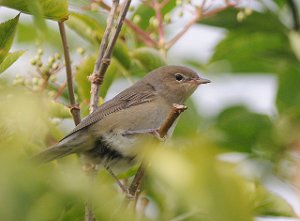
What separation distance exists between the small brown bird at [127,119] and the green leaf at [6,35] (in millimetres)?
917

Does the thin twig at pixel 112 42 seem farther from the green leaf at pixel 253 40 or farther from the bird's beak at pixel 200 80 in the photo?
the bird's beak at pixel 200 80

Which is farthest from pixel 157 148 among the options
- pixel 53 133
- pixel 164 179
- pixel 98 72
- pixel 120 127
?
pixel 120 127

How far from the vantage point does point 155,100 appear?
4926 mm

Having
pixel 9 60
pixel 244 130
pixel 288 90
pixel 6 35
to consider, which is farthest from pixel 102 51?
pixel 288 90

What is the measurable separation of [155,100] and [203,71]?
1.55ft

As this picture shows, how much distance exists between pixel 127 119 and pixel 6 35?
2312 mm

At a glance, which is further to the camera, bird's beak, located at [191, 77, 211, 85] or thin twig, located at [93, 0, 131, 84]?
bird's beak, located at [191, 77, 211, 85]

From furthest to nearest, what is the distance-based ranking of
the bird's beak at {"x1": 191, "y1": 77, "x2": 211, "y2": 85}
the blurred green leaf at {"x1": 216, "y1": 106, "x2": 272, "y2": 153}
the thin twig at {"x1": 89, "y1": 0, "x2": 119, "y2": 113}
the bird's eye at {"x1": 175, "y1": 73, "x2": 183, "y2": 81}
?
the bird's eye at {"x1": 175, "y1": 73, "x2": 183, "y2": 81} → the bird's beak at {"x1": 191, "y1": 77, "x2": 211, "y2": 85} → the blurred green leaf at {"x1": 216, "y1": 106, "x2": 272, "y2": 153} → the thin twig at {"x1": 89, "y1": 0, "x2": 119, "y2": 113}

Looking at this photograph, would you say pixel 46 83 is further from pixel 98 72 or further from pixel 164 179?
pixel 164 179

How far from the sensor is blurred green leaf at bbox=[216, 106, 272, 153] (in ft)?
11.4

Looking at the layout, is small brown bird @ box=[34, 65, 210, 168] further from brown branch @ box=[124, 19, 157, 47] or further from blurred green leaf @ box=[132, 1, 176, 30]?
brown branch @ box=[124, 19, 157, 47]

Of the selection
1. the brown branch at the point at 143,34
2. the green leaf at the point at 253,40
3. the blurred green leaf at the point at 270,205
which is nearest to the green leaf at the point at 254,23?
the green leaf at the point at 253,40

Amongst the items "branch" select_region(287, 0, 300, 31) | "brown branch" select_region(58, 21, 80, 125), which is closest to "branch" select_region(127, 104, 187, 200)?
"brown branch" select_region(58, 21, 80, 125)

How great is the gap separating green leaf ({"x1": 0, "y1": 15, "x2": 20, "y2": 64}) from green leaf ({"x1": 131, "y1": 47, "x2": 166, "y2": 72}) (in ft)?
4.87
